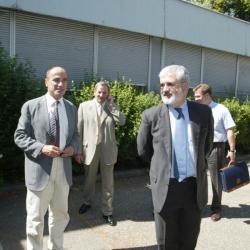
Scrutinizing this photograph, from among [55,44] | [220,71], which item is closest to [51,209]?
[55,44]

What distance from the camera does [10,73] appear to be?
7477mm

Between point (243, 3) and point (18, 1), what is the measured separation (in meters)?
19.1

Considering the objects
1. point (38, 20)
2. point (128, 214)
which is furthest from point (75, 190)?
point (38, 20)

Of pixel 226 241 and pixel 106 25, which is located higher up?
pixel 106 25

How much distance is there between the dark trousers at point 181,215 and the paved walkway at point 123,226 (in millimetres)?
1556

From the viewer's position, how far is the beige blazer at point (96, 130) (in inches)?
252

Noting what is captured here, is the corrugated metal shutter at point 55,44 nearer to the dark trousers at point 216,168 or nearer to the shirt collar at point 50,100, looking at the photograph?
the dark trousers at point 216,168

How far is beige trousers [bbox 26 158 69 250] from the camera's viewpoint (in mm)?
4559

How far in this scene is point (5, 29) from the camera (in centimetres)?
905

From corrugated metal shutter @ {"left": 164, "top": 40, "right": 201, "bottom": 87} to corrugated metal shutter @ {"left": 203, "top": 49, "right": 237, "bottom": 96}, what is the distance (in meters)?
0.50

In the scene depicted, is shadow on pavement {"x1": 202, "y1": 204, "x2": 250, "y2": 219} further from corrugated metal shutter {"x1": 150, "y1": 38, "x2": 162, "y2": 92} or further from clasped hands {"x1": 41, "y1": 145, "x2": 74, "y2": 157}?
corrugated metal shutter {"x1": 150, "y1": 38, "x2": 162, "y2": 92}

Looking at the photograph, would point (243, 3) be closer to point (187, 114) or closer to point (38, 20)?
point (38, 20)

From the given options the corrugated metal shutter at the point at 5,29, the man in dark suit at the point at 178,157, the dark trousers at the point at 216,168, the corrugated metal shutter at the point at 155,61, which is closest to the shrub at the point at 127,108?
the corrugated metal shutter at the point at 5,29

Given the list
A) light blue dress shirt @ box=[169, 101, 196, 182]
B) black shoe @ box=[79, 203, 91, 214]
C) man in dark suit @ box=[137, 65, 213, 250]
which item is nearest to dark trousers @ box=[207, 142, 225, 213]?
black shoe @ box=[79, 203, 91, 214]
